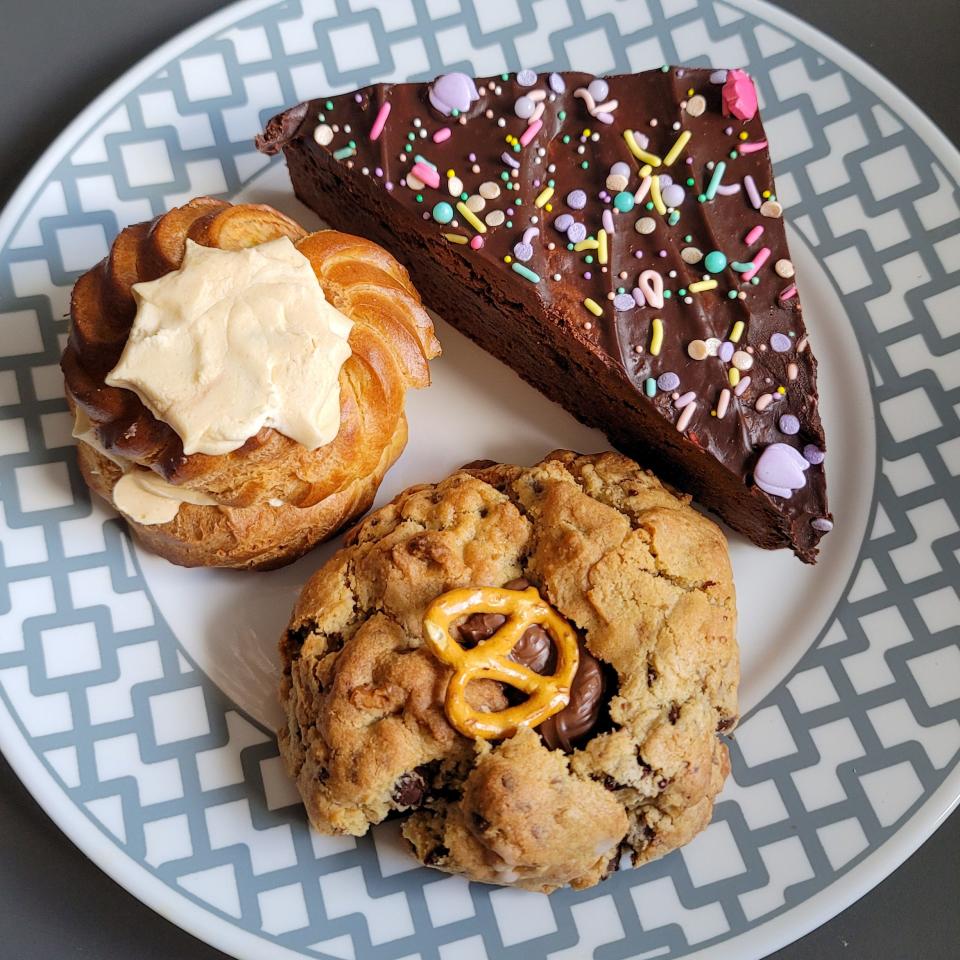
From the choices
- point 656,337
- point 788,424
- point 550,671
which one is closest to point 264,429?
point 550,671

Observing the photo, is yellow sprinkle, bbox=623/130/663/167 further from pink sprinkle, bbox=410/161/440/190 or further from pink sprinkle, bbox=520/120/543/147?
pink sprinkle, bbox=410/161/440/190

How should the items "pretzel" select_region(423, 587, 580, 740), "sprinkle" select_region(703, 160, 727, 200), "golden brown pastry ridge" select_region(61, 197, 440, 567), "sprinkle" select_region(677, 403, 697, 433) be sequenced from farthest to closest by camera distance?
"sprinkle" select_region(703, 160, 727, 200) → "sprinkle" select_region(677, 403, 697, 433) → "golden brown pastry ridge" select_region(61, 197, 440, 567) → "pretzel" select_region(423, 587, 580, 740)

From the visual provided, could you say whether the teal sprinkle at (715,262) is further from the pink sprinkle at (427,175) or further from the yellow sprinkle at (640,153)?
the pink sprinkle at (427,175)

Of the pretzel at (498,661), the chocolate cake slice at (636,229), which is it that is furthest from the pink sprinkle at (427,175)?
the pretzel at (498,661)

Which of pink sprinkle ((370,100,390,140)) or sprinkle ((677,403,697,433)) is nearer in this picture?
sprinkle ((677,403,697,433))

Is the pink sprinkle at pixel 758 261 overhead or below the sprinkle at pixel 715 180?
below

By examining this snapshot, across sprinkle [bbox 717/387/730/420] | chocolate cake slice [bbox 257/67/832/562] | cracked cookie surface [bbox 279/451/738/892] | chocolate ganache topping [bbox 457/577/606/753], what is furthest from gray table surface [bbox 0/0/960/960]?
sprinkle [bbox 717/387/730/420]

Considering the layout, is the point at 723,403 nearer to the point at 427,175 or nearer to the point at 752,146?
the point at 752,146
